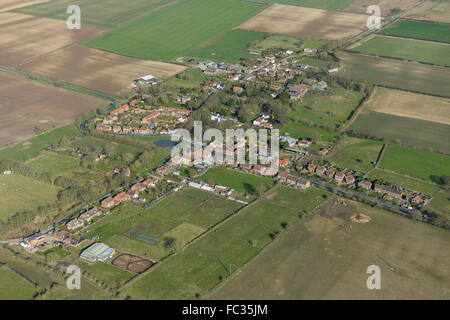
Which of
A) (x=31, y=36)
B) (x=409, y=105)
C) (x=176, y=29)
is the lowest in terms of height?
(x=409, y=105)

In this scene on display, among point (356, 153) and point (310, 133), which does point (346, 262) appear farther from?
point (310, 133)

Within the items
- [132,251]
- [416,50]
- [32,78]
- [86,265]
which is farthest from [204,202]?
[416,50]

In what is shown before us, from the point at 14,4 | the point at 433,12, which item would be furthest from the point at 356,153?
the point at 14,4

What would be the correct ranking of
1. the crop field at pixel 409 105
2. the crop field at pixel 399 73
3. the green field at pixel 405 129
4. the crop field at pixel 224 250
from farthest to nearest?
the crop field at pixel 399 73 < the crop field at pixel 409 105 < the green field at pixel 405 129 < the crop field at pixel 224 250

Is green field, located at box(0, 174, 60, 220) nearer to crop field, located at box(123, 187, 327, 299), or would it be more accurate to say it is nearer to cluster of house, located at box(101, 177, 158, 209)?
cluster of house, located at box(101, 177, 158, 209)

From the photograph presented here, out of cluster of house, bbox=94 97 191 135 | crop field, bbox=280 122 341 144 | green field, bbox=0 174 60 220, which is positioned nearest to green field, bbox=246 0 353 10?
crop field, bbox=280 122 341 144

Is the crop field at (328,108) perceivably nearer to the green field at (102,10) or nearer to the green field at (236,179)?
the green field at (236,179)

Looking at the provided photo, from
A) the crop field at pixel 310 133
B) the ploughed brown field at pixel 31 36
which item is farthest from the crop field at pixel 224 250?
the ploughed brown field at pixel 31 36
